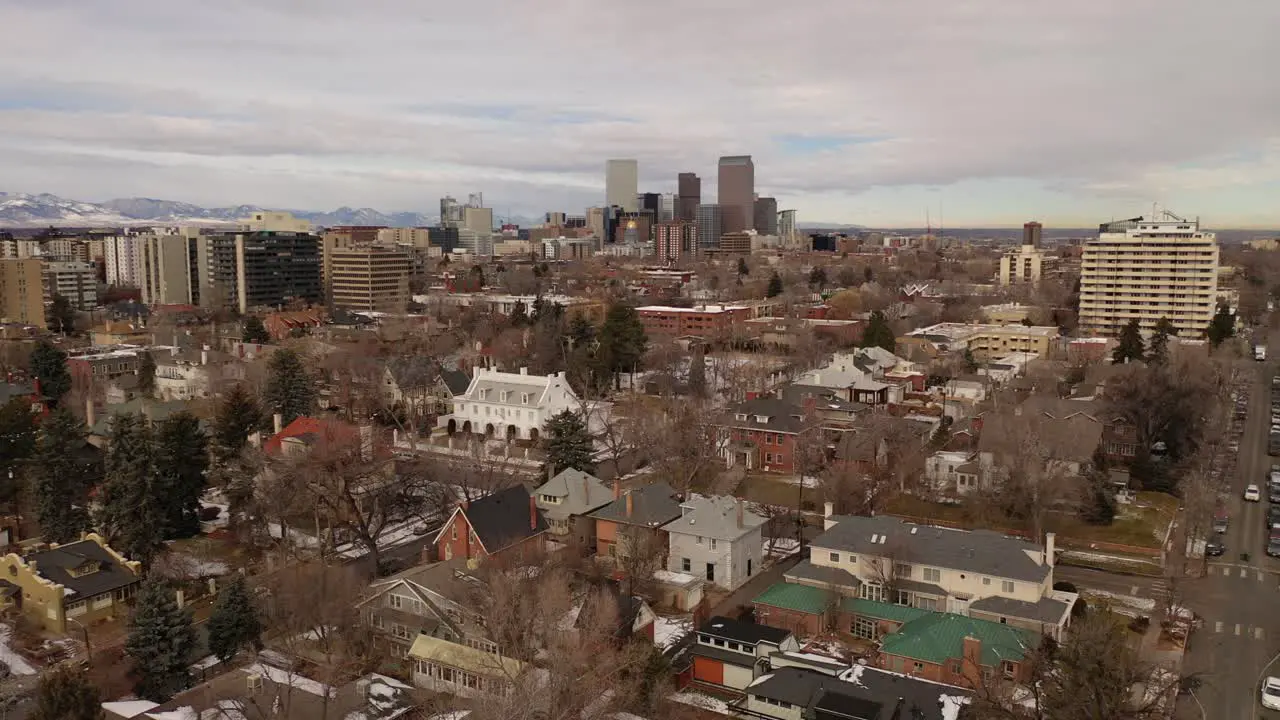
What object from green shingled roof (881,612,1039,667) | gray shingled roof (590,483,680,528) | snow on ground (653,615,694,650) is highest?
gray shingled roof (590,483,680,528)

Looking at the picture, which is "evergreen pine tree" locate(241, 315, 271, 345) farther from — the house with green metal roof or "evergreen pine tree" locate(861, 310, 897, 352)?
the house with green metal roof

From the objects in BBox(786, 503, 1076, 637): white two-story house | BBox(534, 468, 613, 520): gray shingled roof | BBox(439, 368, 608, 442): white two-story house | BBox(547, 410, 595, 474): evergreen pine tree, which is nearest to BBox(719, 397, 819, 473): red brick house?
BBox(547, 410, 595, 474): evergreen pine tree

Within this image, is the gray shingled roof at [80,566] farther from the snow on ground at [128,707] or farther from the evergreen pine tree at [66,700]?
the evergreen pine tree at [66,700]

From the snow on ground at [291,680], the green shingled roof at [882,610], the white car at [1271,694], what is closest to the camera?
the snow on ground at [291,680]

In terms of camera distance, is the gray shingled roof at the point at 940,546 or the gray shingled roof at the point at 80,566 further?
the gray shingled roof at the point at 80,566

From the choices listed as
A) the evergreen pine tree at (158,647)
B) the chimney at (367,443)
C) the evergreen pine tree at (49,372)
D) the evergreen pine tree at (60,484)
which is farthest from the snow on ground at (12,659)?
the evergreen pine tree at (49,372)

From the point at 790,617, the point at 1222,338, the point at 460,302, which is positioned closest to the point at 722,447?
the point at 790,617

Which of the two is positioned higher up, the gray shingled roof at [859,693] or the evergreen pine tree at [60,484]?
the evergreen pine tree at [60,484]
